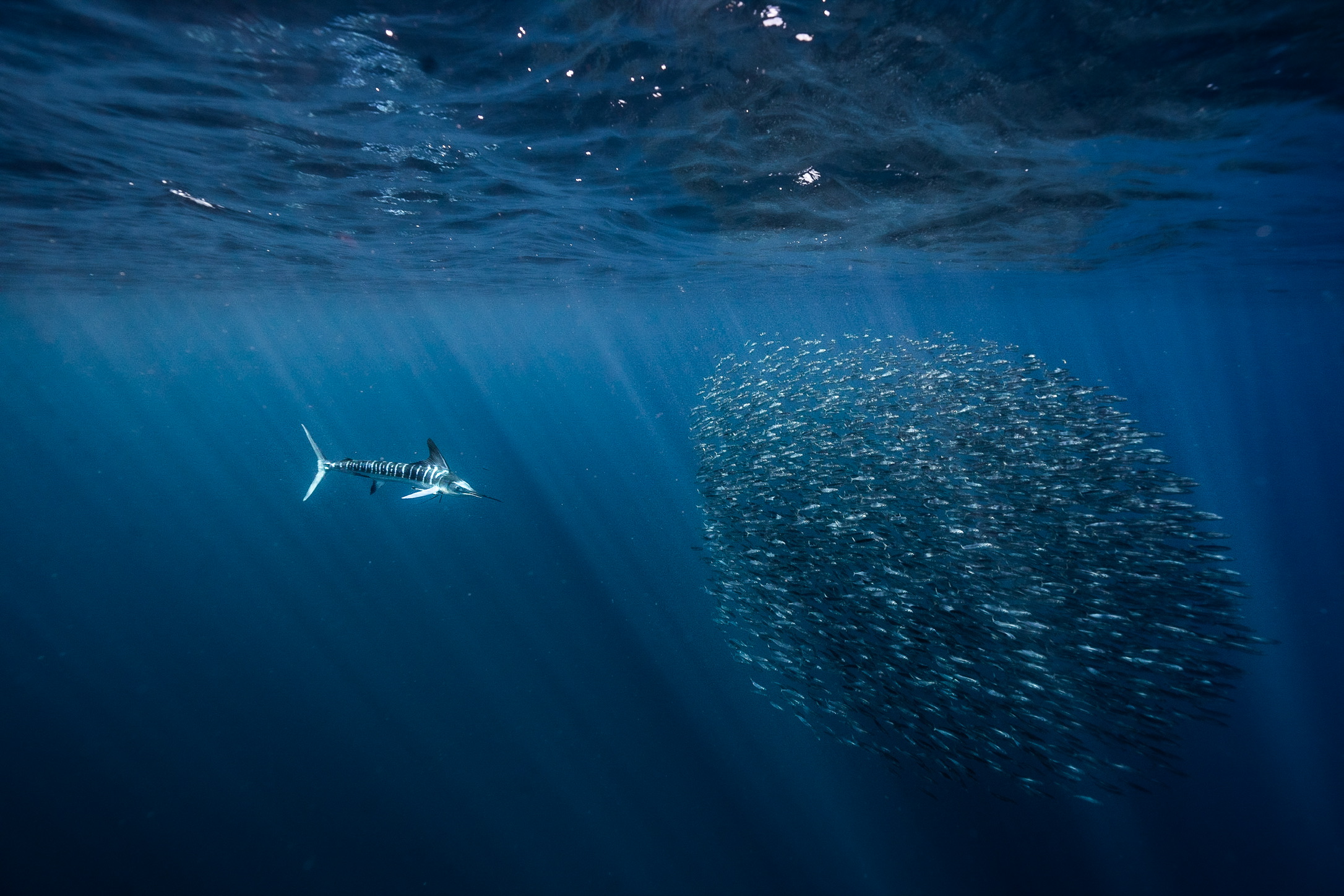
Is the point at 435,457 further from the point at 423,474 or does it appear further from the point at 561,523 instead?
the point at 561,523

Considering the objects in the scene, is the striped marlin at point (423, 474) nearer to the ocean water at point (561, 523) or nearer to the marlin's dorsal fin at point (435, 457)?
the marlin's dorsal fin at point (435, 457)

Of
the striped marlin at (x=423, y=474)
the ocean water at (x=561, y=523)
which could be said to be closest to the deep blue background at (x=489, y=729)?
the ocean water at (x=561, y=523)

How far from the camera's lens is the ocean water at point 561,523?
666 cm

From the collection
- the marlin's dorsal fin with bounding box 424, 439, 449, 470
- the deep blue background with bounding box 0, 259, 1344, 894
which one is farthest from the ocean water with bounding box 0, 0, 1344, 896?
the marlin's dorsal fin with bounding box 424, 439, 449, 470

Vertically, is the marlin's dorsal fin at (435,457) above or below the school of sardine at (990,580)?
above

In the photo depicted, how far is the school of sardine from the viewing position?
6930 mm

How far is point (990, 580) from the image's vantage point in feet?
24.8

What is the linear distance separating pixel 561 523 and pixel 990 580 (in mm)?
14989

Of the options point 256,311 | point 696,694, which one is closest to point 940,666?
point 696,694

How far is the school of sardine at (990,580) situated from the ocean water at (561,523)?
2.65m

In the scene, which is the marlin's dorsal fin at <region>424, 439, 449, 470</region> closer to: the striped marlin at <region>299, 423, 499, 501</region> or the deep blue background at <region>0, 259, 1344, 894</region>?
the striped marlin at <region>299, 423, 499, 501</region>

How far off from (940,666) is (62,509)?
31.9 m

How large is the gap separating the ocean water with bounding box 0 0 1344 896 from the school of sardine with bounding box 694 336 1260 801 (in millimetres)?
2650

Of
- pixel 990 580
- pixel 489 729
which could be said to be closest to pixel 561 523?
pixel 489 729
